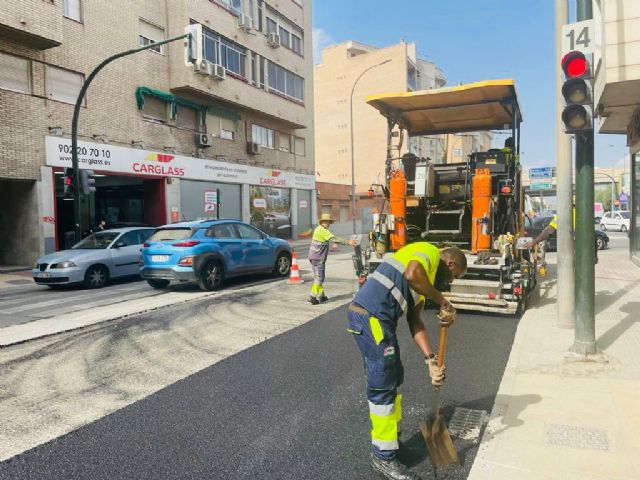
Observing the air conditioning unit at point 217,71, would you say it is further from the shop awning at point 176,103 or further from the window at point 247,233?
the window at point 247,233

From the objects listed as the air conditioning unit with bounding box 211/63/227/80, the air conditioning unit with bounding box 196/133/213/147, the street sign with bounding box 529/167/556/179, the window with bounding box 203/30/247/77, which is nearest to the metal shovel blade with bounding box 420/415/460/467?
the air conditioning unit with bounding box 196/133/213/147

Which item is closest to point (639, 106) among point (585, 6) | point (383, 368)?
point (585, 6)

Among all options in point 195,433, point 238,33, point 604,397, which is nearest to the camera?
point 195,433

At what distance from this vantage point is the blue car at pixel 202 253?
1029cm

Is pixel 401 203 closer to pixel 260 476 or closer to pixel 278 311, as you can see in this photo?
pixel 278 311

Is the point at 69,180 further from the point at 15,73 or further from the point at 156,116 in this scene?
the point at 156,116

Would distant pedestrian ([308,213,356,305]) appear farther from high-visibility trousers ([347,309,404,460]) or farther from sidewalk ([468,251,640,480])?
high-visibility trousers ([347,309,404,460])

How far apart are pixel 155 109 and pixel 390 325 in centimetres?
2103

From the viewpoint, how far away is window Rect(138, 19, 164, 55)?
21.0 meters

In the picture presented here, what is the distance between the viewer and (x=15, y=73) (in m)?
16.0

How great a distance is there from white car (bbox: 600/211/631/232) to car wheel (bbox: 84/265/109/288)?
114 feet

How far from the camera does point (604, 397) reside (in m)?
4.28

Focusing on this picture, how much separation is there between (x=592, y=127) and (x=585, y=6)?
144cm

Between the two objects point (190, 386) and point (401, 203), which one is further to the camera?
point (401, 203)
